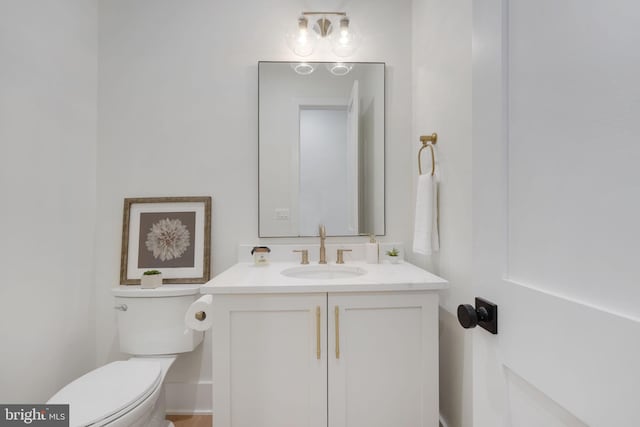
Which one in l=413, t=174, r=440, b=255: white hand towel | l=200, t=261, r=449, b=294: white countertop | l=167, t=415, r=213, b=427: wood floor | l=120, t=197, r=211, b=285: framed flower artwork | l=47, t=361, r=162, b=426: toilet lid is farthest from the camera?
l=120, t=197, r=211, b=285: framed flower artwork

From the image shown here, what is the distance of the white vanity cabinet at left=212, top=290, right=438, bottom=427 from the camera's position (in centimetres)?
120

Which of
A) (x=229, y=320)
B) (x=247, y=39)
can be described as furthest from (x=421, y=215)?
(x=247, y=39)

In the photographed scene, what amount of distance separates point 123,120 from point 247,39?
2.89ft

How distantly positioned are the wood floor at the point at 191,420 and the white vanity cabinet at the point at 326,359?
1.96 ft

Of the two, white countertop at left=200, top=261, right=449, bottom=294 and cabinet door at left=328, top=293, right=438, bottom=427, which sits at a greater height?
white countertop at left=200, top=261, right=449, bottom=294

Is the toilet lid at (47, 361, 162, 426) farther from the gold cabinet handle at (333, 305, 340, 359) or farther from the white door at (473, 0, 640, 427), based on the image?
the white door at (473, 0, 640, 427)

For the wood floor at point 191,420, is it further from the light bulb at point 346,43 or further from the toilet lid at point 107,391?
the light bulb at point 346,43

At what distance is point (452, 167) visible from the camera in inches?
51.8

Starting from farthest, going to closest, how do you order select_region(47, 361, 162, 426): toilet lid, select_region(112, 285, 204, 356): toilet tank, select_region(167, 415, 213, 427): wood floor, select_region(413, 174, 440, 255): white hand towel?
select_region(167, 415, 213, 427): wood floor, select_region(112, 285, 204, 356): toilet tank, select_region(413, 174, 440, 255): white hand towel, select_region(47, 361, 162, 426): toilet lid

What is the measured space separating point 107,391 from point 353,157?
158 centimetres

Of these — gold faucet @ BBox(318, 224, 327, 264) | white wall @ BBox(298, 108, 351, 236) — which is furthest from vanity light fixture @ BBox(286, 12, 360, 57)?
gold faucet @ BBox(318, 224, 327, 264)

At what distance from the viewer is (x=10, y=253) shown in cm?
124

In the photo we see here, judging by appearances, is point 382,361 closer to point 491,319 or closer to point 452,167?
point 491,319

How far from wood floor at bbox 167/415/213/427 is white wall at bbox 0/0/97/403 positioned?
58 centimetres
